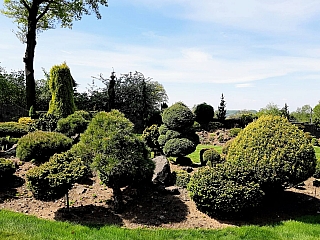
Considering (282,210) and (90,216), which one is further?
(282,210)

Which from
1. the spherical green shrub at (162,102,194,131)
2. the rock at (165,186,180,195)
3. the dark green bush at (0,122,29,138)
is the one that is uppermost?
the spherical green shrub at (162,102,194,131)

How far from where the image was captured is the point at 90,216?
5625mm

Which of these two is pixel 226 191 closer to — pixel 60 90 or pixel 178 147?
pixel 178 147

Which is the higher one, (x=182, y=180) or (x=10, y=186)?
(x=182, y=180)

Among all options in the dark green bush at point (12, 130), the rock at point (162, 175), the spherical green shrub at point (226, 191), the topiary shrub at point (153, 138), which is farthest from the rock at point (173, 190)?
the dark green bush at point (12, 130)

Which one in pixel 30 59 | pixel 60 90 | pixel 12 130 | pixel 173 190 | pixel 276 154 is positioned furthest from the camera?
pixel 30 59

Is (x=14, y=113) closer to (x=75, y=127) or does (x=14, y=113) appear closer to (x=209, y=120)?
(x=75, y=127)

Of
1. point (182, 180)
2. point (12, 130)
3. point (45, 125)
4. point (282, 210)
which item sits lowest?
point (282, 210)

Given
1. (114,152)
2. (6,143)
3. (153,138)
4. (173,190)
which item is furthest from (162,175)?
(6,143)

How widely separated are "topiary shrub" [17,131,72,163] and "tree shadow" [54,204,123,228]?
251 centimetres

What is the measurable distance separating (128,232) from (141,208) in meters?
1.10

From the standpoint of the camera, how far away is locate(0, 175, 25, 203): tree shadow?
21.1 feet

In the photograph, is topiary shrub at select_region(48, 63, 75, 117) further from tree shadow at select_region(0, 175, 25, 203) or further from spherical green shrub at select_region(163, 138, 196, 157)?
tree shadow at select_region(0, 175, 25, 203)

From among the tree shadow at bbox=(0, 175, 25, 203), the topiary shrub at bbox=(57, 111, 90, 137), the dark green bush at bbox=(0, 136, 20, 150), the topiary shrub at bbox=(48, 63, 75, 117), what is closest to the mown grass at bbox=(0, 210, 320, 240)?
the tree shadow at bbox=(0, 175, 25, 203)
